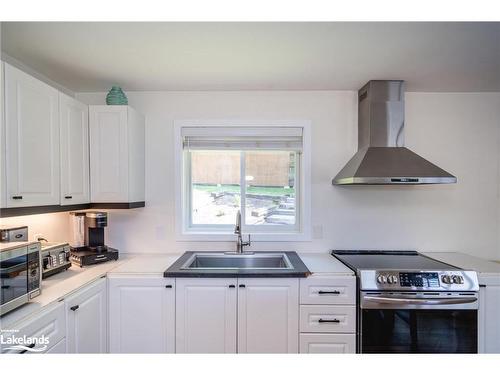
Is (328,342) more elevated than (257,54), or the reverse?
(257,54)

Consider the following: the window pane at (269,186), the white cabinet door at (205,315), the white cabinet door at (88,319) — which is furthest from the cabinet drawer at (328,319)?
the white cabinet door at (88,319)

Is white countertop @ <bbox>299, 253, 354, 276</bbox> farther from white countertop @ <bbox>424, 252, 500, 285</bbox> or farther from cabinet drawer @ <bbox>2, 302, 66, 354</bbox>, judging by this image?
cabinet drawer @ <bbox>2, 302, 66, 354</bbox>

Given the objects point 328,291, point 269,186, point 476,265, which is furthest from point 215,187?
point 476,265

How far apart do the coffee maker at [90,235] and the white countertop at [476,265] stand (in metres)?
2.71

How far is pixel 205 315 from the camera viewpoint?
5.53 ft

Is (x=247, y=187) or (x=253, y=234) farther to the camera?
(x=247, y=187)

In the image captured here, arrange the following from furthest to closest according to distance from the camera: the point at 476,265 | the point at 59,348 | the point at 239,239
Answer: the point at 239,239, the point at 476,265, the point at 59,348

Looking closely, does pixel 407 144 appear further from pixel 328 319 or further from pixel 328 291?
pixel 328 319

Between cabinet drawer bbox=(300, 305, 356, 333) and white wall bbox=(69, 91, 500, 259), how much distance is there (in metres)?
0.65

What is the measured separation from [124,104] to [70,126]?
438 millimetres

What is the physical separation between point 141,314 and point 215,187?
1204 millimetres

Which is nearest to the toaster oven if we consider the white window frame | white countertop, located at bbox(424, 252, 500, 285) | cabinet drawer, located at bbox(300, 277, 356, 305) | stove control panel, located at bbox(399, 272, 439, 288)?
the white window frame

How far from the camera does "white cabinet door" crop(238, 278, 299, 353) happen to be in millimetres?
1671

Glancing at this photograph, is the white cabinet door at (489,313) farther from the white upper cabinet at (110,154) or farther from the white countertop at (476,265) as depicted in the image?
the white upper cabinet at (110,154)
